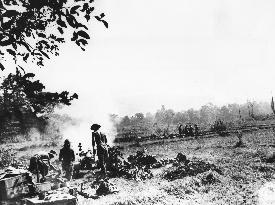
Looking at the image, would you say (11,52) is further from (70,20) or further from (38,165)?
(38,165)

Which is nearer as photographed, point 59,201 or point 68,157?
point 59,201

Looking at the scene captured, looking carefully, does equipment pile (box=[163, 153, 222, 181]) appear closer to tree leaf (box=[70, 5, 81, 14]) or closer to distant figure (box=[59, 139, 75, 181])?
distant figure (box=[59, 139, 75, 181])

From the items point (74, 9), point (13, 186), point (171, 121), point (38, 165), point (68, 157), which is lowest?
point (13, 186)

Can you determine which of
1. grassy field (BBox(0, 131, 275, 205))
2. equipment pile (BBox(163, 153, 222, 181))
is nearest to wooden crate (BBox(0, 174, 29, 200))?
grassy field (BBox(0, 131, 275, 205))

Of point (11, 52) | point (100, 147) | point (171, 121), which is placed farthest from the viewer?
point (171, 121)

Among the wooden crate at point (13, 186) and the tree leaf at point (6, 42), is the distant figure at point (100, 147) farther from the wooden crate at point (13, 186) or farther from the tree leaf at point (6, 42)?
the tree leaf at point (6, 42)

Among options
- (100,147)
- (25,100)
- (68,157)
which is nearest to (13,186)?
(68,157)

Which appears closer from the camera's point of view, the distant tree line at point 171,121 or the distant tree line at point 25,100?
the distant tree line at point 25,100

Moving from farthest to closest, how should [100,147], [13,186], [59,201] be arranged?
[100,147] → [13,186] → [59,201]

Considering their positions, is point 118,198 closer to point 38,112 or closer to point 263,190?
point 263,190

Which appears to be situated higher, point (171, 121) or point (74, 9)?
point (74, 9)

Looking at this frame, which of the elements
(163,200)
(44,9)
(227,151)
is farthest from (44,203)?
(227,151)

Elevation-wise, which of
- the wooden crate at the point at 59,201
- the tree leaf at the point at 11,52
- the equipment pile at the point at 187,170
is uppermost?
the tree leaf at the point at 11,52

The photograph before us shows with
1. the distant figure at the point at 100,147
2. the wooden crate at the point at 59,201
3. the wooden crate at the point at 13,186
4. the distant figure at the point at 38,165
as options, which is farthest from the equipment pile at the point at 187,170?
the wooden crate at the point at 13,186
